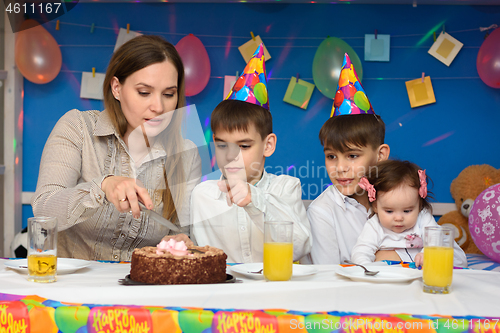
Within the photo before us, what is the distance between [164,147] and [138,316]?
3.13 feet

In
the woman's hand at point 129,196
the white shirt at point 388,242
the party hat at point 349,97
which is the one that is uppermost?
the party hat at point 349,97

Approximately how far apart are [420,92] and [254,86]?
4.68 feet

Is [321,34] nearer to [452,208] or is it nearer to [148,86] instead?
[452,208]

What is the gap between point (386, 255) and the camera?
56.8 inches

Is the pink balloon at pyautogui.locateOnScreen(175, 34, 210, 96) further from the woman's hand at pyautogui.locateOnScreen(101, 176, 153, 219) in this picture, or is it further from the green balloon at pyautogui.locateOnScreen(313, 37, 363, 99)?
the woman's hand at pyautogui.locateOnScreen(101, 176, 153, 219)

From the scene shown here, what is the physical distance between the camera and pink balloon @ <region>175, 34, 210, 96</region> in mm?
2475

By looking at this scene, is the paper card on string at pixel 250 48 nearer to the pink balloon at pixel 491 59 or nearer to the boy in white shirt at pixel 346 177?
the boy in white shirt at pixel 346 177

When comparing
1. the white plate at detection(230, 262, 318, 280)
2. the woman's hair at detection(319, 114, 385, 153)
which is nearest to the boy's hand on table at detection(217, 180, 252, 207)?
the white plate at detection(230, 262, 318, 280)

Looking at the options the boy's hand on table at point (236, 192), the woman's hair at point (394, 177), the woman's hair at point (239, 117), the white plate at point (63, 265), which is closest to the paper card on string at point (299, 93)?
the woman's hair at point (239, 117)

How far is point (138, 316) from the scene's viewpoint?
630mm

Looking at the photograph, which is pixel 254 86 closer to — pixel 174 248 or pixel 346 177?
pixel 346 177

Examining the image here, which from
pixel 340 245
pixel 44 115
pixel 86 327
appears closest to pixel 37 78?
pixel 44 115

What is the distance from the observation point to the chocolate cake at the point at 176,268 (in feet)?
2.67

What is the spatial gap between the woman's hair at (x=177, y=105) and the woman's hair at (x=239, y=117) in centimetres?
14
